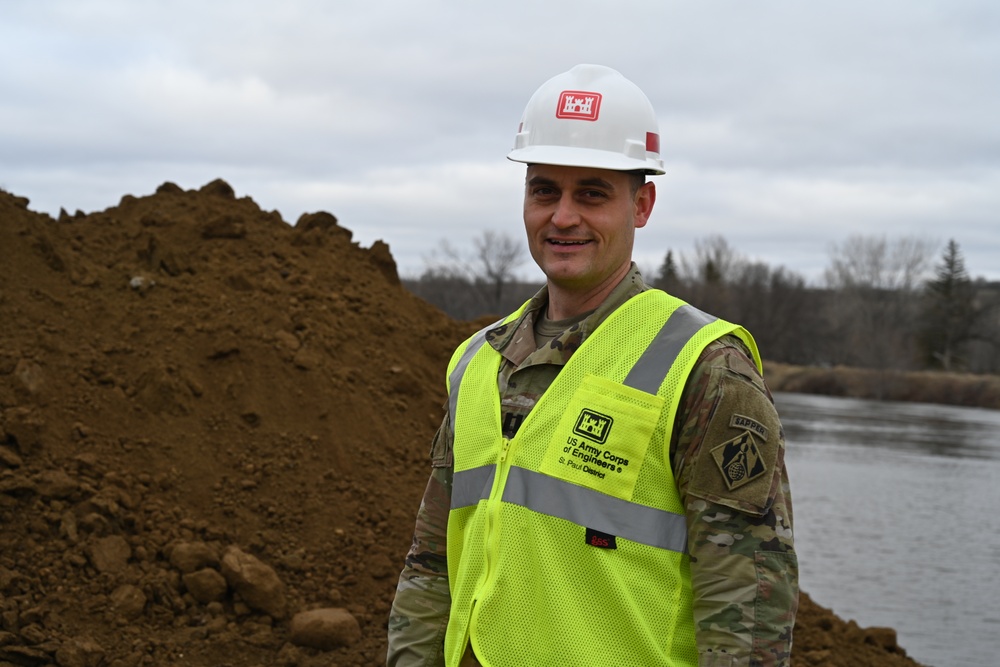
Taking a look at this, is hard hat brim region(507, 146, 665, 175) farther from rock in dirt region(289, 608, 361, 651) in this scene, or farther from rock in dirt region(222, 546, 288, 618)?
rock in dirt region(222, 546, 288, 618)

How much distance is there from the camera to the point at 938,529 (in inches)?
565

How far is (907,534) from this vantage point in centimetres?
1377

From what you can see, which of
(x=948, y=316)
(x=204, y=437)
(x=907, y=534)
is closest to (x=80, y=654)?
(x=204, y=437)

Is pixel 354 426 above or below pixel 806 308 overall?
below

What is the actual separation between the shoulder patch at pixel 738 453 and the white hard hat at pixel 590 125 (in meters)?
0.68

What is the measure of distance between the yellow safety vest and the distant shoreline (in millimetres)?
45676

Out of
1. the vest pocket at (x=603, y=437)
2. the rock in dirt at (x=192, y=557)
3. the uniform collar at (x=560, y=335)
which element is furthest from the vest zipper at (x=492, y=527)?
the rock in dirt at (x=192, y=557)

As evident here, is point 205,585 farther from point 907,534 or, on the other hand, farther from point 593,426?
point 907,534

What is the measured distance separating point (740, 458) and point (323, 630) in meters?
3.91

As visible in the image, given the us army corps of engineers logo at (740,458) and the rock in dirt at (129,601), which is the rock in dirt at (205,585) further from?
the us army corps of engineers logo at (740,458)

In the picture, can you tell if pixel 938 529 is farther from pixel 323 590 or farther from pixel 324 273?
pixel 323 590

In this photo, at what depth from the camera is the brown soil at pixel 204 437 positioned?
5.57m

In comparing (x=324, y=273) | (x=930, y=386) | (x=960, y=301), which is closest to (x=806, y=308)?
(x=960, y=301)

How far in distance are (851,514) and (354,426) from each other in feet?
31.3
